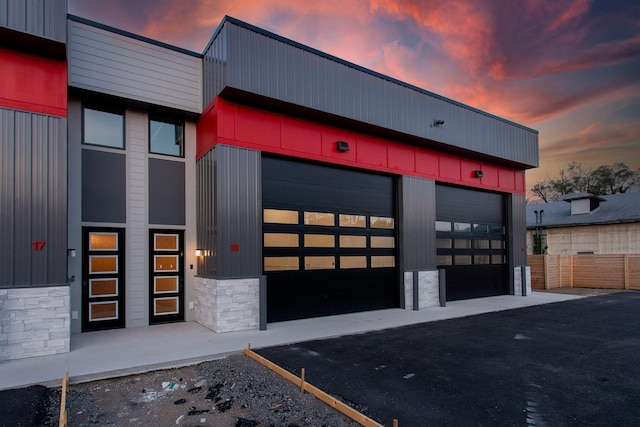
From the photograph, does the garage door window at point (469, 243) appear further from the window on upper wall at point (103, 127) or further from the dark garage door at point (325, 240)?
the window on upper wall at point (103, 127)

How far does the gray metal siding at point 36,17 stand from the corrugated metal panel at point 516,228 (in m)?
14.6

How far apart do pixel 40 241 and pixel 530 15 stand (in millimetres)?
14839

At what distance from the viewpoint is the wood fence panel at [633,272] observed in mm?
16189

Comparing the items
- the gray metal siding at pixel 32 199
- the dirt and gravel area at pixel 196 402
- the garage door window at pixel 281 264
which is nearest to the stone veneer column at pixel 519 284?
the garage door window at pixel 281 264

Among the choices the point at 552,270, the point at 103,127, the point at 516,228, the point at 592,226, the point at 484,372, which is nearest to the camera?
the point at 484,372

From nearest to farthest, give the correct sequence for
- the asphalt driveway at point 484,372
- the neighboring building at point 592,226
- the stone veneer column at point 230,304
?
1. the asphalt driveway at point 484,372
2. the stone veneer column at point 230,304
3. the neighboring building at point 592,226

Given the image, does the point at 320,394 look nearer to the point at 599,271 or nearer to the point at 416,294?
the point at 416,294

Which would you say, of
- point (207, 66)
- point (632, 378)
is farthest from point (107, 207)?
point (632, 378)

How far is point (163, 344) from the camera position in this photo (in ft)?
20.5

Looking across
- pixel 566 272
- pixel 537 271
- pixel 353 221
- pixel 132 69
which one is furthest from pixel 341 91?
pixel 566 272

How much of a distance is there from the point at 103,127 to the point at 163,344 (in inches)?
192

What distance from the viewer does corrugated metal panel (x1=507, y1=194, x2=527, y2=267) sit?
550 inches

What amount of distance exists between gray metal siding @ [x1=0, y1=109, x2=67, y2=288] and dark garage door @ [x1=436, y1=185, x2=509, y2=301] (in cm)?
1020

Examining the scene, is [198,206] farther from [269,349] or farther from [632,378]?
[632,378]
